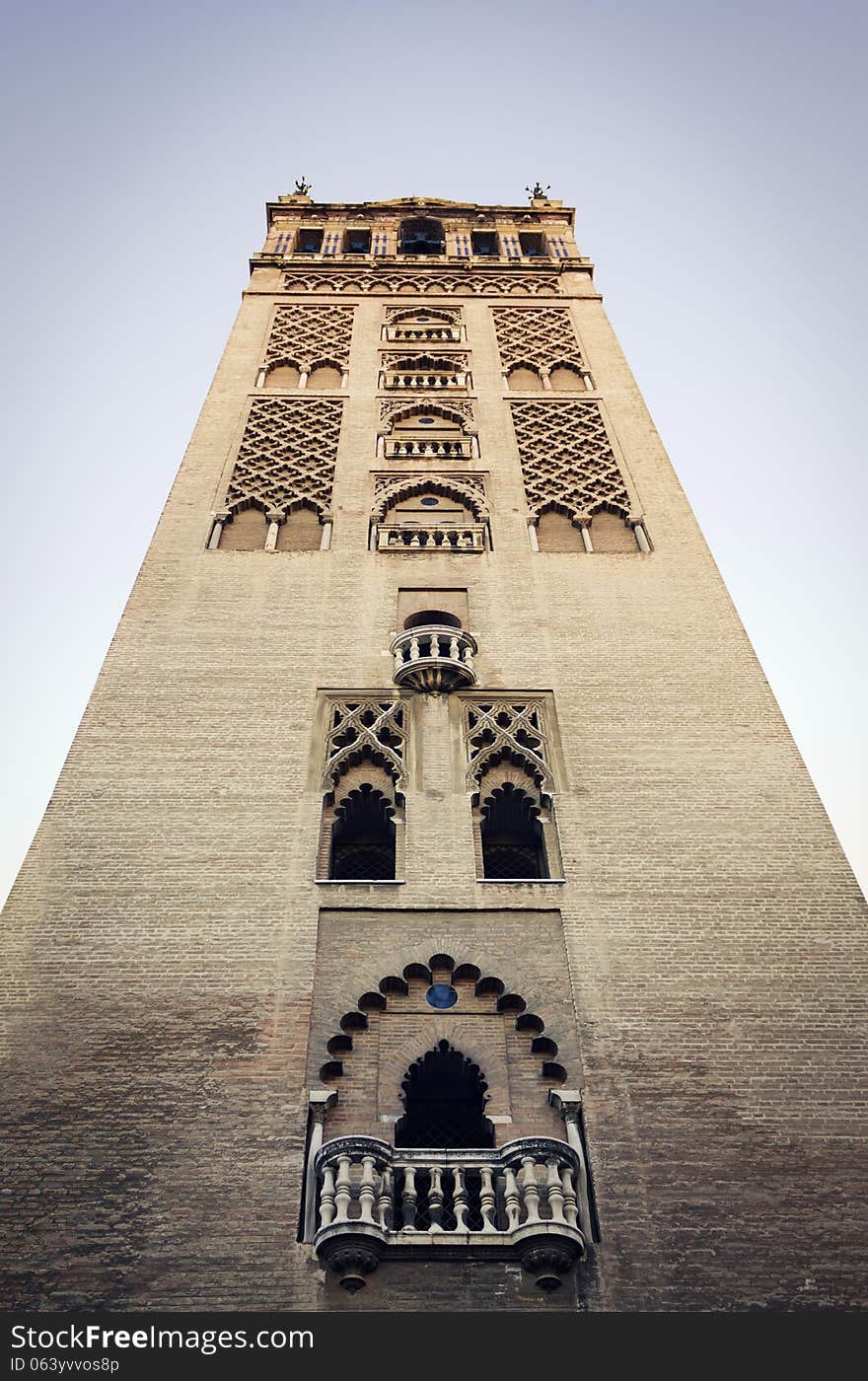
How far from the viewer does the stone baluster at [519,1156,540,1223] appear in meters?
7.09

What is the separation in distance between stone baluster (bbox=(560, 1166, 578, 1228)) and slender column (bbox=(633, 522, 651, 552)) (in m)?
7.74

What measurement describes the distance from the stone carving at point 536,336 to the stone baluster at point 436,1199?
1299 centimetres

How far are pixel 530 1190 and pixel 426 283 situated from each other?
55.1 ft

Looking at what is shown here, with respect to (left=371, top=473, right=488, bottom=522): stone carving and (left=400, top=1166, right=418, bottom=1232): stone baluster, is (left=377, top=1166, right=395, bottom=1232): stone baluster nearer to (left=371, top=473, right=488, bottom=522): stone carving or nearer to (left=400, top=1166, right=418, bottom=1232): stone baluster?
(left=400, top=1166, right=418, bottom=1232): stone baluster

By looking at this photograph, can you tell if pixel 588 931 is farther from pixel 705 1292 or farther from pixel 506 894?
pixel 705 1292

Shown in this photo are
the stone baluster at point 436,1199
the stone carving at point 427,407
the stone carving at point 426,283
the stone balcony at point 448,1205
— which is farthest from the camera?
the stone carving at point 426,283

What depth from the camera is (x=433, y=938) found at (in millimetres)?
9055

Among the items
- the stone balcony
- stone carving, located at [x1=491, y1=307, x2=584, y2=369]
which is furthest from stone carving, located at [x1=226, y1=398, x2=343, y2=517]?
the stone balcony

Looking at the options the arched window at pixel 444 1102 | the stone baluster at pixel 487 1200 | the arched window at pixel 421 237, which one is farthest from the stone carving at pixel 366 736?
the arched window at pixel 421 237

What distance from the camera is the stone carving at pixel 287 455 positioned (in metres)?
14.6

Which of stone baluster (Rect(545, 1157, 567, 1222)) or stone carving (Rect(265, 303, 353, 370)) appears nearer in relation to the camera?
stone baluster (Rect(545, 1157, 567, 1222))

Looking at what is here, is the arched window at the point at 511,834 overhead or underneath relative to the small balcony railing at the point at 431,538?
underneath

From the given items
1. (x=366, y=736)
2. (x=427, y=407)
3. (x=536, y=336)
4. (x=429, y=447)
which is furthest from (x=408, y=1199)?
(x=536, y=336)

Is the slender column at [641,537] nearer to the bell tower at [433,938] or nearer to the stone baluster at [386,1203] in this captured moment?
the bell tower at [433,938]
